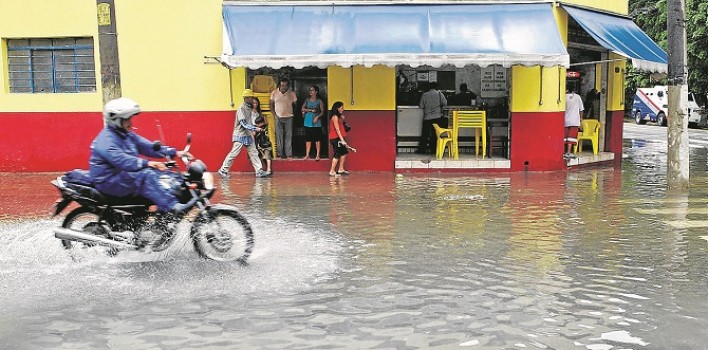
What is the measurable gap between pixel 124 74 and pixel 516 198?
8044 millimetres

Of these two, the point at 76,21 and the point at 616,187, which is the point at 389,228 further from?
the point at 76,21

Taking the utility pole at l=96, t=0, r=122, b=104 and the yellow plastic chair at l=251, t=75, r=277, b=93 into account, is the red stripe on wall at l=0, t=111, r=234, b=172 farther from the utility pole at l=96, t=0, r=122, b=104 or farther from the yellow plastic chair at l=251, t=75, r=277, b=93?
the utility pole at l=96, t=0, r=122, b=104

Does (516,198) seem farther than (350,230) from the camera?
Yes

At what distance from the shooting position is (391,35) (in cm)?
1351

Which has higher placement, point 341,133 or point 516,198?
point 341,133

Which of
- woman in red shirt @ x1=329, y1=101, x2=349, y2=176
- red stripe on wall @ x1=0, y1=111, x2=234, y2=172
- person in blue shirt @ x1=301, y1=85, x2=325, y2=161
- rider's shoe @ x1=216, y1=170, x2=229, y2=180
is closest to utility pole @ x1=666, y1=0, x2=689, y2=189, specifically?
woman in red shirt @ x1=329, y1=101, x2=349, y2=176

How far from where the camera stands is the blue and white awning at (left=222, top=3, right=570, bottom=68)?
12797 millimetres

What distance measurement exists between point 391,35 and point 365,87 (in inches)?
54.3

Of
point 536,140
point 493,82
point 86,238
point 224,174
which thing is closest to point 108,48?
point 224,174

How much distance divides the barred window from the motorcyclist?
829 centimetres

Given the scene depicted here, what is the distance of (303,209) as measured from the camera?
10.4 meters

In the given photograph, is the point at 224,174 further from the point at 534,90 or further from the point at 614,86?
the point at 614,86

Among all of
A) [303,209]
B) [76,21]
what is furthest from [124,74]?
[303,209]

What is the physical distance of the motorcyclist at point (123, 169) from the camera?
6836 mm
